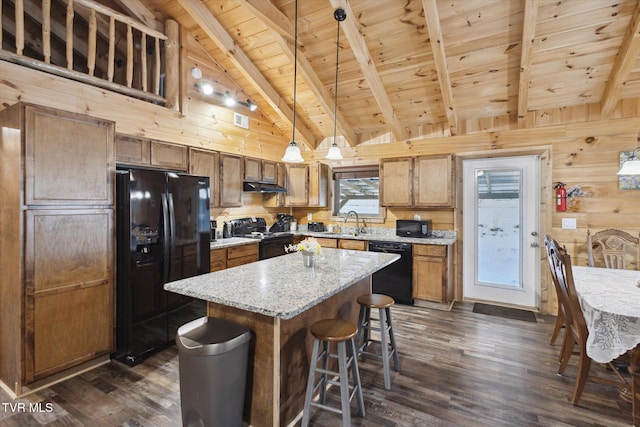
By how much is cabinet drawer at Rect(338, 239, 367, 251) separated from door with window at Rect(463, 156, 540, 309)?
1449 millimetres

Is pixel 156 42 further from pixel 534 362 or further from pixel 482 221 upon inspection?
pixel 534 362

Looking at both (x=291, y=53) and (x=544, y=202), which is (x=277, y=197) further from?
(x=544, y=202)

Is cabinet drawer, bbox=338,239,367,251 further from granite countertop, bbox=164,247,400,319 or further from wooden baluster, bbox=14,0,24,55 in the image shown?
wooden baluster, bbox=14,0,24,55

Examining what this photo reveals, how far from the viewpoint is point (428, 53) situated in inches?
141

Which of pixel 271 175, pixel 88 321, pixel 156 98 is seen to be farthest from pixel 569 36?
pixel 88 321

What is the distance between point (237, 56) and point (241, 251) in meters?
2.54

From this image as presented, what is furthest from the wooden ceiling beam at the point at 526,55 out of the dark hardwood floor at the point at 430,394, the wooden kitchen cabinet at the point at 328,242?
the wooden kitchen cabinet at the point at 328,242

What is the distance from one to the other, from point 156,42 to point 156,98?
0.67 meters

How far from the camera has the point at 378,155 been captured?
5.15m

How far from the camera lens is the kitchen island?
171cm

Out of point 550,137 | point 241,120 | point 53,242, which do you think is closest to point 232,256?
point 53,242

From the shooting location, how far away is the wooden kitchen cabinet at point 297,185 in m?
5.52

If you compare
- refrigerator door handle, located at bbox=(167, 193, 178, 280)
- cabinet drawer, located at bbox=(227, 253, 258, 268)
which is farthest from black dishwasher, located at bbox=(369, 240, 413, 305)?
refrigerator door handle, located at bbox=(167, 193, 178, 280)

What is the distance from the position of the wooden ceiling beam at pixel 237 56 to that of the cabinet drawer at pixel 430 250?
104 inches
